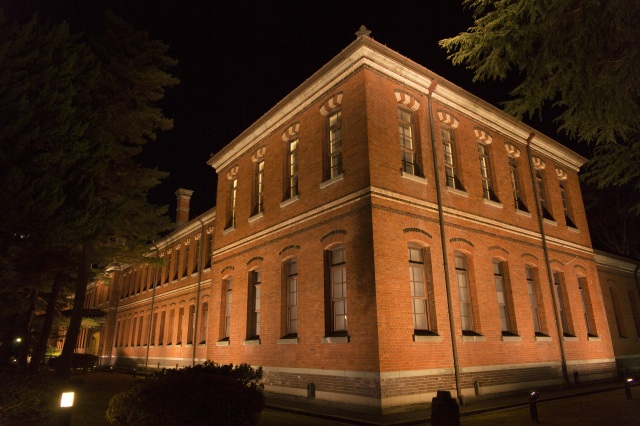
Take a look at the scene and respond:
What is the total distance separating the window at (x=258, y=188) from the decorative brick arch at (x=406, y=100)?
626 cm

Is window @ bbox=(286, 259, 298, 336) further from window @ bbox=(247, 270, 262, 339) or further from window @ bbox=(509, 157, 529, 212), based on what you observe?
window @ bbox=(509, 157, 529, 212)

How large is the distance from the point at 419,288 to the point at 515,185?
7.57 m

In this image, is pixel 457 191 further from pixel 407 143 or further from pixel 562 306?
pixel 562 306

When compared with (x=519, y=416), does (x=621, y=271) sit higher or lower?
higher

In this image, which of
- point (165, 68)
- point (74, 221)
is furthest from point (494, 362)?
point (165, 68)

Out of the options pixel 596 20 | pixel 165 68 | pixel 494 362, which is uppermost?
pixel 165 68

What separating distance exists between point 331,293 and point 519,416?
17.8 ft

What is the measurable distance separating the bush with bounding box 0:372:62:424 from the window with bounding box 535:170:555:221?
1729 centimetres

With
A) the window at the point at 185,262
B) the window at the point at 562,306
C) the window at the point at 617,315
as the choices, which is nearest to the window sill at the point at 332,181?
the window at the point at 562,306

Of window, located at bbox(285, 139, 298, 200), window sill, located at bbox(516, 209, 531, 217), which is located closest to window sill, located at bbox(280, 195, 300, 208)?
window, located at bbox(285, 139, 298, 200)

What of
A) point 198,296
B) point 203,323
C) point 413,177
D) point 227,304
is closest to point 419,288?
point 413,177

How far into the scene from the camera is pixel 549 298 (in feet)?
49.4

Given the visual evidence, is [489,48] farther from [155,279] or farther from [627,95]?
[155,279]

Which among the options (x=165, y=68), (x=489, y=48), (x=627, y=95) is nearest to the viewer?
(x=627, y=95)
